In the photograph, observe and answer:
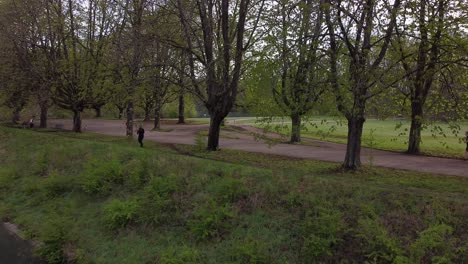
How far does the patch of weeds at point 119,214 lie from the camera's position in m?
10.2

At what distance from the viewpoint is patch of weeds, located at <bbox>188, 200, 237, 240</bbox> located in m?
8.99

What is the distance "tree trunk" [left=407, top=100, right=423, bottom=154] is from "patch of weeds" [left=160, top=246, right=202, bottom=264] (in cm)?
769

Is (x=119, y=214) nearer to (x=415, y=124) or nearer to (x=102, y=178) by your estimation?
(x=102, y=178)

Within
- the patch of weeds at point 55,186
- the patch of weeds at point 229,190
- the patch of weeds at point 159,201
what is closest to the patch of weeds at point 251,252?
the patch of weeds at point 229,190

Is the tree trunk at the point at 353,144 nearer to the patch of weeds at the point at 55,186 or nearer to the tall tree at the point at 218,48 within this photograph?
the tall tree at the point at 218,48

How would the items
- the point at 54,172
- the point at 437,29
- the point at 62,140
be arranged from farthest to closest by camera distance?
the point at 62,140 → the point at 54,172 → the point at 437,29

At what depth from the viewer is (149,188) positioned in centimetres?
1123

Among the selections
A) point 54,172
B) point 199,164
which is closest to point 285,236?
point 199,164

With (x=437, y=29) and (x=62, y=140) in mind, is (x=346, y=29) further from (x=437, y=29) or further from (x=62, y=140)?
(x=62, y=140)

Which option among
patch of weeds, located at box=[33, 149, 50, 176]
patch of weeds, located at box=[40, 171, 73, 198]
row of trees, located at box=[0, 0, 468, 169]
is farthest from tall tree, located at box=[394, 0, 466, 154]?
patch of weeds, located at box=[33, 149, 50, 176]

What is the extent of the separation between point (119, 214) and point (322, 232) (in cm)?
551

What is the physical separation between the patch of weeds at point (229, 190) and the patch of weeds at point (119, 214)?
2.27 metres

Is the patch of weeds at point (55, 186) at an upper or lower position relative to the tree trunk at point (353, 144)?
lower

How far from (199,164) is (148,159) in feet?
7.30
